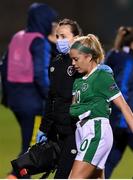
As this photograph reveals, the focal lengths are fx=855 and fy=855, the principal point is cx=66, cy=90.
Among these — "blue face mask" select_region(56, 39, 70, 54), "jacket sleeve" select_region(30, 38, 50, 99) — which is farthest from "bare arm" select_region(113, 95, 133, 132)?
"jacket sleeve" select_region(30, 38, 50, 99)

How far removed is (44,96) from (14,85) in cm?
34

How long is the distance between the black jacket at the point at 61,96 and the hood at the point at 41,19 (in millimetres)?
2369

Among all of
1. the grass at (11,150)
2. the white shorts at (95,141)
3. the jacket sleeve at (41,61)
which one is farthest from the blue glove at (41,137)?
the grass at (11,150)

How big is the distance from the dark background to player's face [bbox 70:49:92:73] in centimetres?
1810

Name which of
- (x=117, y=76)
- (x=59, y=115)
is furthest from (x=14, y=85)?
(x=59, y=115)

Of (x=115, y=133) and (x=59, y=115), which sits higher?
(x=59, y=115)

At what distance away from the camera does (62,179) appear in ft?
21.4

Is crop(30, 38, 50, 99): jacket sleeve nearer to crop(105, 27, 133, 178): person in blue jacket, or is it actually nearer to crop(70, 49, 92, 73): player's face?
crop(105, 27, 133, 178): person in blue jacket

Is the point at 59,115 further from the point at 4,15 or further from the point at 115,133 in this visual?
the point at 4,15

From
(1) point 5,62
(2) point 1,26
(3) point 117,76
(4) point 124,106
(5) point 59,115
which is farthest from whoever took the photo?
(2) point 1,26

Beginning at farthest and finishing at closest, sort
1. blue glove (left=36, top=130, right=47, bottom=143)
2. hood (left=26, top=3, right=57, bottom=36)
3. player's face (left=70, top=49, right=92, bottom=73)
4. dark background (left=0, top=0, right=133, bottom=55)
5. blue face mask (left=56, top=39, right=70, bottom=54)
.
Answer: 1. dark background (left=0, top=0, right=133, bottom=55)
2. hood (left=26, top=3, right=57, bottom=36)
3. blue glove (left=36, top=130, right=47, bottom=143)
4. blue face mask (left=56, top=39, right=70, bottom=54)
5. player's face (left=70, top=49, right=92, bottom=73)

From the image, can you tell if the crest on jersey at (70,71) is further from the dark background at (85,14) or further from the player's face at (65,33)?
the dark background at (85,14)

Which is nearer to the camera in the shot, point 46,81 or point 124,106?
point 124,106

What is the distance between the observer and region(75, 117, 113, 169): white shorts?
6.29m
